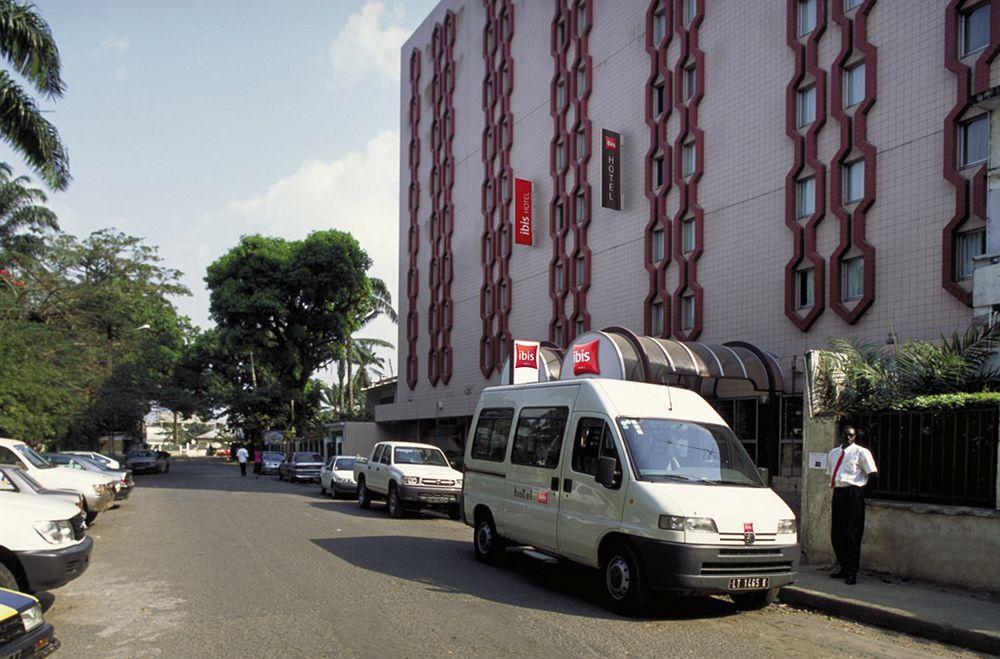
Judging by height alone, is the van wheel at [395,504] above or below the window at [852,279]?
below

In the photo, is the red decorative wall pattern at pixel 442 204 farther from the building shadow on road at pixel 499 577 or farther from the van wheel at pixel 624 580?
the van wheel at pixel 624 580

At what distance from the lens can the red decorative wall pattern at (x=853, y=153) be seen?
19.2m

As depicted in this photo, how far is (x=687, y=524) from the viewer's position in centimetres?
782

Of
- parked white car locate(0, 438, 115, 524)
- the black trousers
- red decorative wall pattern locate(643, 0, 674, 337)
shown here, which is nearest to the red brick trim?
red decorative wall pattern locate(643, 0, 674, 337)

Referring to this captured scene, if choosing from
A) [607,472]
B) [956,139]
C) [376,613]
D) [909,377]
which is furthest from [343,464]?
[607,472]

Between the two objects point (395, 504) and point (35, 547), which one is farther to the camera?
point (395, 504)

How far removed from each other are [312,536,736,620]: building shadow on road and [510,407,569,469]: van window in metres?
1.41

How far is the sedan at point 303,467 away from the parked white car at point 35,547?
28002 millimetres

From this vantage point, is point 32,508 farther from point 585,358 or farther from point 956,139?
point 956,139

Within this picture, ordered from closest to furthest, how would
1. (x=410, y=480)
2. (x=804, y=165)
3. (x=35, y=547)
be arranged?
(x=35, y=547) < (x=410, y=480) < (x=804, y=165)

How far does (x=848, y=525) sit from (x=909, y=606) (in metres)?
1.48

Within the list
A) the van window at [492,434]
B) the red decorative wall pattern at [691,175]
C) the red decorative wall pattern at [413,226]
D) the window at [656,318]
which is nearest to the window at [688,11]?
the red decorative wall pattern at [691,175]

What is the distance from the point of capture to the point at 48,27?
72.4ft

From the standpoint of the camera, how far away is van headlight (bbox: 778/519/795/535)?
823 cm
